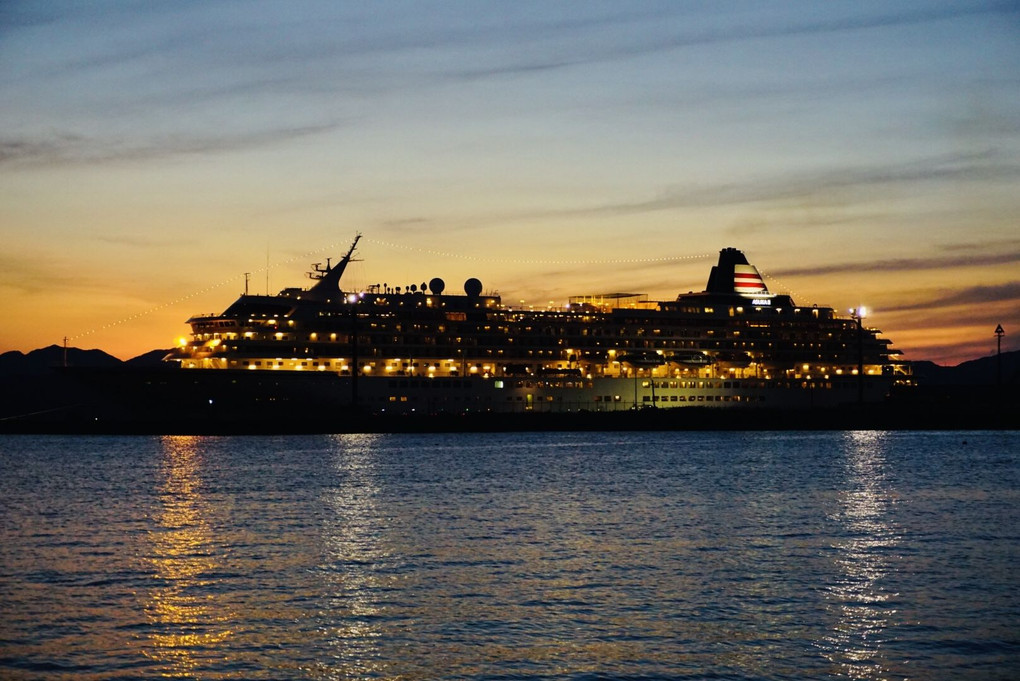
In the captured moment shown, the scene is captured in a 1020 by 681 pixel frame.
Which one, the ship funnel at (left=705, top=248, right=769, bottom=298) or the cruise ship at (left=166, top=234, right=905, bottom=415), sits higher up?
the ship funnel at (left=705, top=248, right=769, bottom=298)

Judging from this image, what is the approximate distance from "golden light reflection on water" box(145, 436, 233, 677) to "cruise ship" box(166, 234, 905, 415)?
2159 inches

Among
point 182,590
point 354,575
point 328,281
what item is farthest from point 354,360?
point 182,590

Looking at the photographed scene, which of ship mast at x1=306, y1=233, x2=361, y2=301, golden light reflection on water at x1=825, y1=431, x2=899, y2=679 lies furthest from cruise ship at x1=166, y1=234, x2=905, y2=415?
golden light reflection on water at x1=825, y1=431, x2=899, y2=679

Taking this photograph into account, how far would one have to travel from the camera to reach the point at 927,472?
62.8 metres

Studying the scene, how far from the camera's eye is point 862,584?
27.8 metres

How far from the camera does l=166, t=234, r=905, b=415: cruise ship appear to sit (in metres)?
106

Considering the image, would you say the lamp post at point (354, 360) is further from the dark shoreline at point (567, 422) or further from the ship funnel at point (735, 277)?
the ship funnel at point (735, 277)

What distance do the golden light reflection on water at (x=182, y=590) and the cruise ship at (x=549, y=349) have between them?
5484 centimetres

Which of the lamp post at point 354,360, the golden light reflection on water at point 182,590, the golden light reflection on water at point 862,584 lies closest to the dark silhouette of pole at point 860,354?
the lamp post at point 354,360

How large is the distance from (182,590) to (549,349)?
91.5 m

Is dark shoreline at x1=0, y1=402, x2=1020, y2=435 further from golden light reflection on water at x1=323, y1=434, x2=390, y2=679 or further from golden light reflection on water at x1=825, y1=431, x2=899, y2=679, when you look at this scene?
golden light reflection on water at x1=825, y1=431, x2=899, y2=679

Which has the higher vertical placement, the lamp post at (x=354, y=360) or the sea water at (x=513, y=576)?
the lamp post at (x=354, y=360)

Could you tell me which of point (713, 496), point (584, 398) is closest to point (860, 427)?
point (584, 398)

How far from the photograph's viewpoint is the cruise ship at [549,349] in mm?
106062
